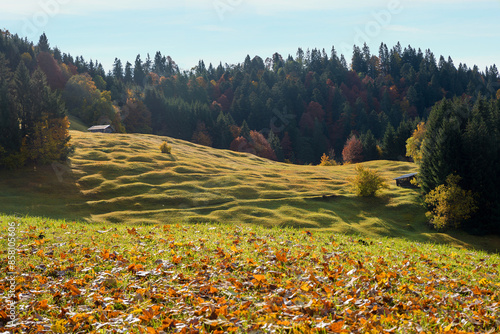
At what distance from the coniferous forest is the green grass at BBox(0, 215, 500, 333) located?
38.4 metres

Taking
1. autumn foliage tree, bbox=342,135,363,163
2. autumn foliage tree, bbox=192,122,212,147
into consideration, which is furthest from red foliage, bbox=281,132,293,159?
autumn foliage tree, bbox=192,122,212,147

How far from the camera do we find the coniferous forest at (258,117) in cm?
4422

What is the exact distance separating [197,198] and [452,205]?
31003 millimetres

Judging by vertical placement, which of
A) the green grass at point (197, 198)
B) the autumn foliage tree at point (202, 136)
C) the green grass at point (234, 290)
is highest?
the autumn foliage tree at point (202, 136)

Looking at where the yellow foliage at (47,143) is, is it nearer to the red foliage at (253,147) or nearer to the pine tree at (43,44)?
the red foliage at (253,147)

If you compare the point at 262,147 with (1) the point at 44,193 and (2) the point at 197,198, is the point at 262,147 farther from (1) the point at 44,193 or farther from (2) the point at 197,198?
(1) the point at 44,193

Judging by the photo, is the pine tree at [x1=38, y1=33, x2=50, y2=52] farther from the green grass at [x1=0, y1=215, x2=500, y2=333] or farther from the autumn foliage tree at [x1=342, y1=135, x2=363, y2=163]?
the green grass at [x1=0, y1=215, x2=500, y2=333]

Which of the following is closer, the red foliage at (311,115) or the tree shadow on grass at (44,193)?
the tree shadow on grass at (44,193)

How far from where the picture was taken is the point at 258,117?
6481 inches

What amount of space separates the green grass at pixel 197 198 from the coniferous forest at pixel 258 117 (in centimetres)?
537

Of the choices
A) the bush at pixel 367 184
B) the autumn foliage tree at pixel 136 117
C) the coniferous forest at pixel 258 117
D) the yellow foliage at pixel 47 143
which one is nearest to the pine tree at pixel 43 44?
the coniferous forest at pixel 258 117

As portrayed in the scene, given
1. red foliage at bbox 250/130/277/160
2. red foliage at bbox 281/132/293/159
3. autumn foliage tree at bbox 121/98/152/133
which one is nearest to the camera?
red foliage at bbox 250/130/277/160

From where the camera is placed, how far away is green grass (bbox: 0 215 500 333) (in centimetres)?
614

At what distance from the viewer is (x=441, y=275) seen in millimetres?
9781
